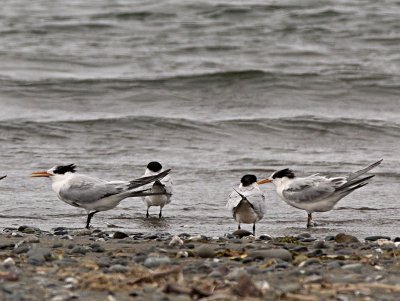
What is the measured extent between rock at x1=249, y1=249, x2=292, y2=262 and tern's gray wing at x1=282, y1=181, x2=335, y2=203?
3.22m

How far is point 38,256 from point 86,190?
3.10 m

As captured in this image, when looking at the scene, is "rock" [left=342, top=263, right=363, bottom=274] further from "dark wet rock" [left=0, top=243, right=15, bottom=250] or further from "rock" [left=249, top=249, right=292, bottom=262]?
"dark wet rock" [left=0, top=243, right=15, bottom=250]

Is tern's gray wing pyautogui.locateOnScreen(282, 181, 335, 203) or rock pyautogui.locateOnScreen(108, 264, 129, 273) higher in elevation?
tern's gray wing pyautogui.locateOnScreen(282, 181, 335, 203)

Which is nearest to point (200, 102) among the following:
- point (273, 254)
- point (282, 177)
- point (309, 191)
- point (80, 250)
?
point (282, 177)

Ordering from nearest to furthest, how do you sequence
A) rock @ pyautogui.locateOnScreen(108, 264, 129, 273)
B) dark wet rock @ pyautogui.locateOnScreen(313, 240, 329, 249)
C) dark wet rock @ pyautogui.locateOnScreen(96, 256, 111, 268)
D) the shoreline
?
the shoreline < rock @ pyautogui.locateOnScreen(108, 264, 129, 273) < dark wet rock @ pyautogui.locateOnScreen(96, 256, 111, 268) < dark wet rock @ pyautogui.locateOnScreen(313, 240, 329, 249)

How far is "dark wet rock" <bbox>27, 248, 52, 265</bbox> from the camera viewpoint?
245 inches

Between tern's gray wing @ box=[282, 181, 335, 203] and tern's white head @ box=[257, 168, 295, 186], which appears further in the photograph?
tern's white head @ box=[257, 168, 295, 186]

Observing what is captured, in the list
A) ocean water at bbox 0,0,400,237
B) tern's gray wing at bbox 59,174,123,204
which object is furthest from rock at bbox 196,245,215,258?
tern's gray wing at bbox 59,174,123,204

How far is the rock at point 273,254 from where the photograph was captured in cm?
645

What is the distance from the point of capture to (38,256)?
632 cm

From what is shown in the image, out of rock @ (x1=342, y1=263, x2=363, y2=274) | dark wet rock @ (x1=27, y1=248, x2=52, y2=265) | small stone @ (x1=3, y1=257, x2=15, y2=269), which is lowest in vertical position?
small stone @ (x1=3, y1=257, x2=15, y2=269)

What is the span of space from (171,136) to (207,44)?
7.00 meters

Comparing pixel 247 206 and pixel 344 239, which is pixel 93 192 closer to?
pixel 247 206

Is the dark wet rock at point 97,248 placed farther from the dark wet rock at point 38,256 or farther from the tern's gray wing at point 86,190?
the tern's gray wing at point 86,190
